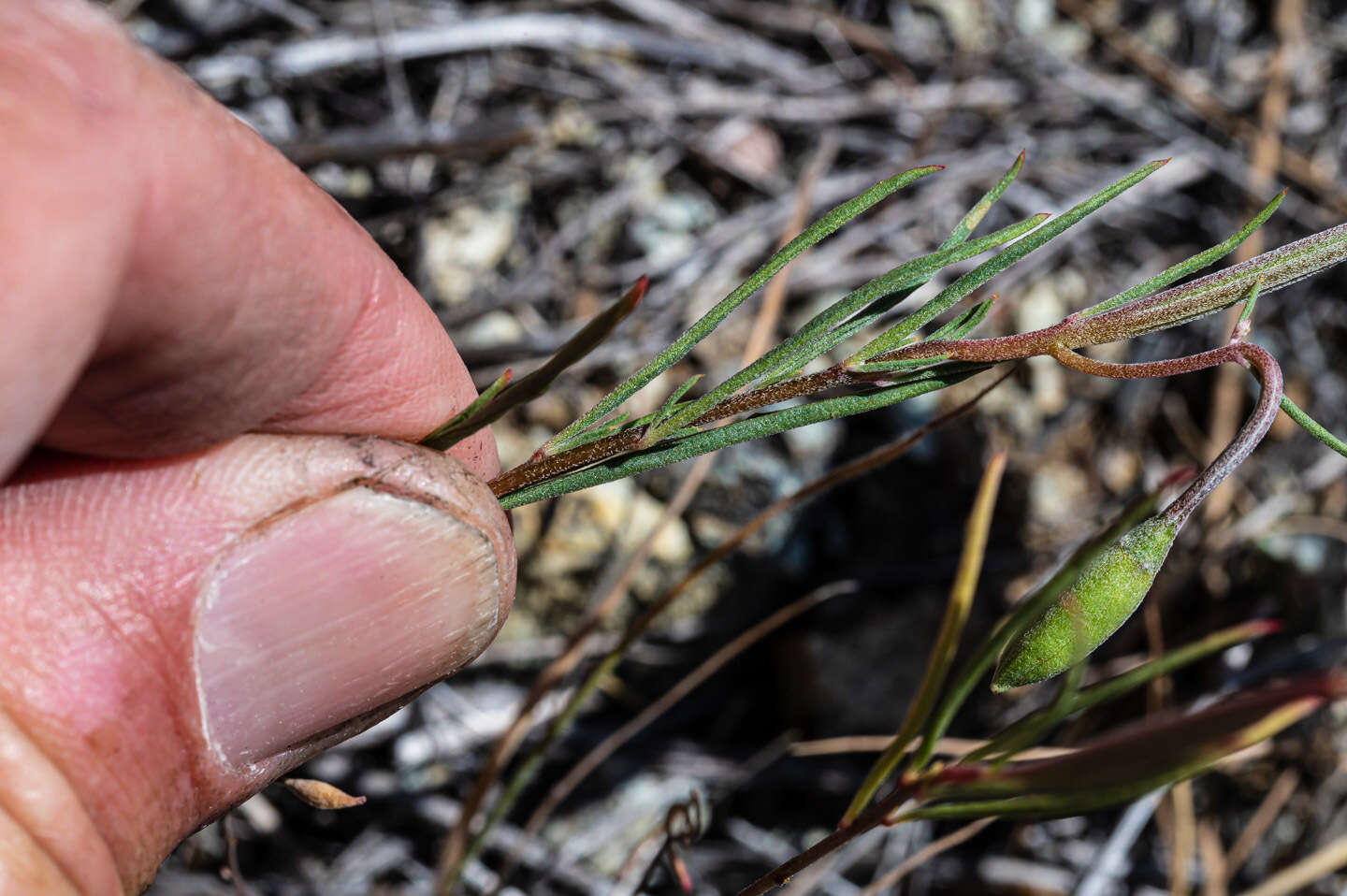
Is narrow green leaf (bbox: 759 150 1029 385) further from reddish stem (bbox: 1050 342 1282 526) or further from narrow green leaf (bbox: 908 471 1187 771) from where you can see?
narrow green leaf (bbox: 908 471 1187 771)

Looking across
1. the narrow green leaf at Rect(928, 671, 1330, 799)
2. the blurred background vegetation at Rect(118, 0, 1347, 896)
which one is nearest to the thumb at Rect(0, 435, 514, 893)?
the narrow green leaf at Rect(928, 671, 1330, 799)

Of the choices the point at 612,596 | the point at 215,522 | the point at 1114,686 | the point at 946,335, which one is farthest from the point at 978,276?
the point at 612,596

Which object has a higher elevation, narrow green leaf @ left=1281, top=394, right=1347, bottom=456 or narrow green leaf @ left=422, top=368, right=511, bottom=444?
narrow green leaf @ left=1281, top=394, right=1347, bottom=456

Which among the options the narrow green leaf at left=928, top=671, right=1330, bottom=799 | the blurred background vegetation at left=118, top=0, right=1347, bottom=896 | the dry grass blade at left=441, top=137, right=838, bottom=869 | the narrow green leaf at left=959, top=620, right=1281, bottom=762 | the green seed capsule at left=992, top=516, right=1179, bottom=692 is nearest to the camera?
the narrow green leaf at left=928, top=671, right=1330, bottom=799

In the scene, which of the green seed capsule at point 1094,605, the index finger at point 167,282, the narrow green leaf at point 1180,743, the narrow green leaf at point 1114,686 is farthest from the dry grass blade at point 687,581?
the narrow green leaf at point 1180,743

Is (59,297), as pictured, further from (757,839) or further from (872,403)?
(757,839)

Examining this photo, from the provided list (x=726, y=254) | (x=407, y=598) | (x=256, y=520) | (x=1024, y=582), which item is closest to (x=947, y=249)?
(x=407, y=598)

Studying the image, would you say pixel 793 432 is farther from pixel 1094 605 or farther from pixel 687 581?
pixel 1094 605

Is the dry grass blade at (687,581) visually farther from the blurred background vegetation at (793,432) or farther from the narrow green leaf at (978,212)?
the blurred background vegetation at (793,432)
